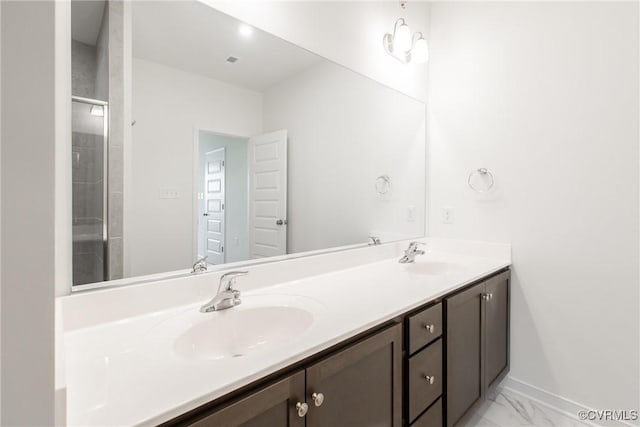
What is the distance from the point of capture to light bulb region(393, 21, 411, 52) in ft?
6.25

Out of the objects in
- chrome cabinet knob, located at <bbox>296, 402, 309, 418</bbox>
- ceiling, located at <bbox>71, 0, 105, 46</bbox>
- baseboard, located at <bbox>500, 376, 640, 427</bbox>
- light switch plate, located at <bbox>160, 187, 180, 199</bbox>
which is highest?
ceiling, located at <bbox>71, 0, 105, 46</bbox>

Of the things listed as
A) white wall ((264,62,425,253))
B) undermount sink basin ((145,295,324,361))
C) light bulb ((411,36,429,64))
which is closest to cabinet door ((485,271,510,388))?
white wall ((264,62,425,253))

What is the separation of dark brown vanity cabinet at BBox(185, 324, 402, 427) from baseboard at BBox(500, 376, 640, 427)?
125 centimetres

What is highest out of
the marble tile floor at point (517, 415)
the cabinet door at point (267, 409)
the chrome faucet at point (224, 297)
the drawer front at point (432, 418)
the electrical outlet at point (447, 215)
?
the electrical outlet at point (447, 215)

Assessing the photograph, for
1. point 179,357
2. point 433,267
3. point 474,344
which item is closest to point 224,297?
point 179,357

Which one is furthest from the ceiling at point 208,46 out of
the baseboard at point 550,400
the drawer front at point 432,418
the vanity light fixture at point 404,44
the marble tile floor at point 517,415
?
the baseboard at point 550,400

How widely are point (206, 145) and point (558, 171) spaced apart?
1.82 m

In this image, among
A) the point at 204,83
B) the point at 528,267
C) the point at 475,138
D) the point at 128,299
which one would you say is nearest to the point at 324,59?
the point at 204,83

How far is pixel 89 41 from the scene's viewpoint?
93cm

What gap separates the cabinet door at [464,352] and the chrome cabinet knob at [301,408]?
782 millimetres

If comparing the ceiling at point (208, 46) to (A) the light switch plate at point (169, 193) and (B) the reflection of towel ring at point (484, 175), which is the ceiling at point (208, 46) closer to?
(A) the light switch plate at point (169, 193)

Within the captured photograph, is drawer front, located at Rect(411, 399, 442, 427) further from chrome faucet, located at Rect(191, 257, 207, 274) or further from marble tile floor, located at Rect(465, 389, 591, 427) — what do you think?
chrome faucet, located at Rect(191, 257, 207, 274)

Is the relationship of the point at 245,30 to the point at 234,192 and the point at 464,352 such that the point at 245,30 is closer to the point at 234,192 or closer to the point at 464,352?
the point at 234,192

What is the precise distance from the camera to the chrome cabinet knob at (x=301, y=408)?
2.39ft
